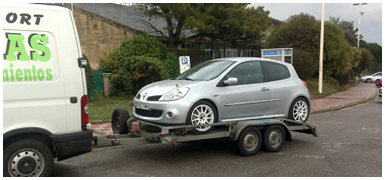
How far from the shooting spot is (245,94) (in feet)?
20.8

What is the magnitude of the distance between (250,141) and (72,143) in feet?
10.3

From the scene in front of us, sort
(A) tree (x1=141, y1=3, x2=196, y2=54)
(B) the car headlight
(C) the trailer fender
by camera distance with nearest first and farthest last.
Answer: (B) the car headlight → (C) the trailer fender → (A) tree (x1=141, y1=3, x2=196, y2=54)

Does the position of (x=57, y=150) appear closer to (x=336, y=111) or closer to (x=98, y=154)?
(x=98, y=154)

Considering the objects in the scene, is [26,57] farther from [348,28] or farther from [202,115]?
[348,28]

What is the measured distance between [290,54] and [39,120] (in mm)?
14600

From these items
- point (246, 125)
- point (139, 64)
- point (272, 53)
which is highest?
point (272, 53)

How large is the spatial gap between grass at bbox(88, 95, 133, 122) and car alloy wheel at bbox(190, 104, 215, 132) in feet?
17.1

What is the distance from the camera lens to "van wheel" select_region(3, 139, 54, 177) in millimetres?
4301

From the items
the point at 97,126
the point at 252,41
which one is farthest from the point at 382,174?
the point at 252,41

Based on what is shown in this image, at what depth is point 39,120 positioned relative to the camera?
14.5ft

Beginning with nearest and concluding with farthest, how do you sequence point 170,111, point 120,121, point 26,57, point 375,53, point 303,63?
point 26,57 → point 170,111 → point 120,121 → point 303,63 → point 375,53

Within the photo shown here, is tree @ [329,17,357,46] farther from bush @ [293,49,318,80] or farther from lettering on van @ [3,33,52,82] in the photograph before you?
lettering on van @ [3,33,52,82]

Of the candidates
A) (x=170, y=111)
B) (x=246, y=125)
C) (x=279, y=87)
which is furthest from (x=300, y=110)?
(x=170, y=111)

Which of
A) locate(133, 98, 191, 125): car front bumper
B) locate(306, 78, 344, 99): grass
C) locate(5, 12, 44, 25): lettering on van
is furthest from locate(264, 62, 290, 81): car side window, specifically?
locate(306, 78, 344, 99): grass
